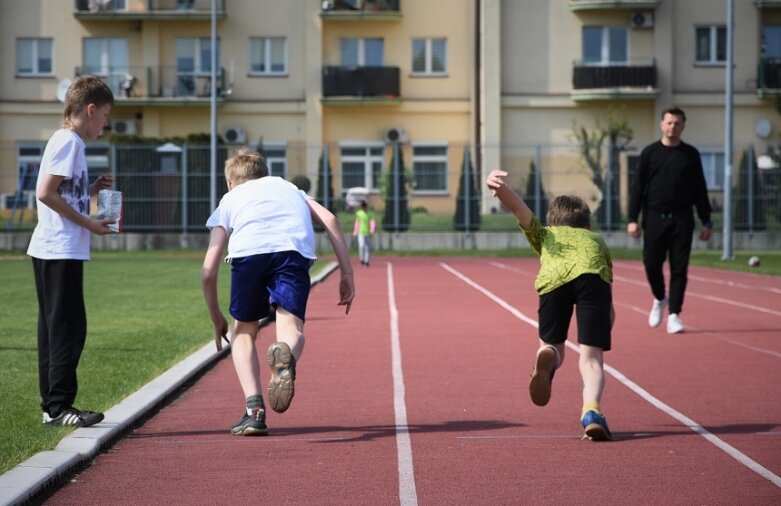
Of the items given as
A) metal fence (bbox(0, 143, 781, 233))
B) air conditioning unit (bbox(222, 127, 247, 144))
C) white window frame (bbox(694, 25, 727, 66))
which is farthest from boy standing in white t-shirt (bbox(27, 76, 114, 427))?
white window frame (bbox(694, 25, 727, 66))

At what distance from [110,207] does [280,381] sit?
166 centimetres

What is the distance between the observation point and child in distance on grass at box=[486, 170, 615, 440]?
328 inches

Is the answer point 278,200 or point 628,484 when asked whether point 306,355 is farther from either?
point 628,484

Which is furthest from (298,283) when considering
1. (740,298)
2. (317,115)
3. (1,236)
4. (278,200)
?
(317,115)

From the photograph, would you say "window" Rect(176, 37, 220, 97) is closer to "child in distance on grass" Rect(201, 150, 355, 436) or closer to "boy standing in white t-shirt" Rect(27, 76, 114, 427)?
"boy standing in white t-shirt" Rect(27, 76, 114, 427)

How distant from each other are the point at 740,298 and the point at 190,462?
48.6 feet

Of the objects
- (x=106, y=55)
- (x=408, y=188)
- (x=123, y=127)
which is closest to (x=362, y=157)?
(x=123, y=127)

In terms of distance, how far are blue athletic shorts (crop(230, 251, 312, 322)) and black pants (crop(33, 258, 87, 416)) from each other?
94 centimetres

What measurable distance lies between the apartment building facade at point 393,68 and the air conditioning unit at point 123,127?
5 cm

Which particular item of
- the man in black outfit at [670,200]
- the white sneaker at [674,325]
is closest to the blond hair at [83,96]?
the man in black outfit at [670,200]

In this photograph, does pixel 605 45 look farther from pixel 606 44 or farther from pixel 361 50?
pixel 361 50

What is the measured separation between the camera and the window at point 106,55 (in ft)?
175

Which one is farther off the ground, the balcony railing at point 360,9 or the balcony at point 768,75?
the balcony railing at point 360,9

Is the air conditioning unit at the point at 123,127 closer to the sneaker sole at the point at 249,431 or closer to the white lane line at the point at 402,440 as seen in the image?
the white lane line at the point at 402,440
